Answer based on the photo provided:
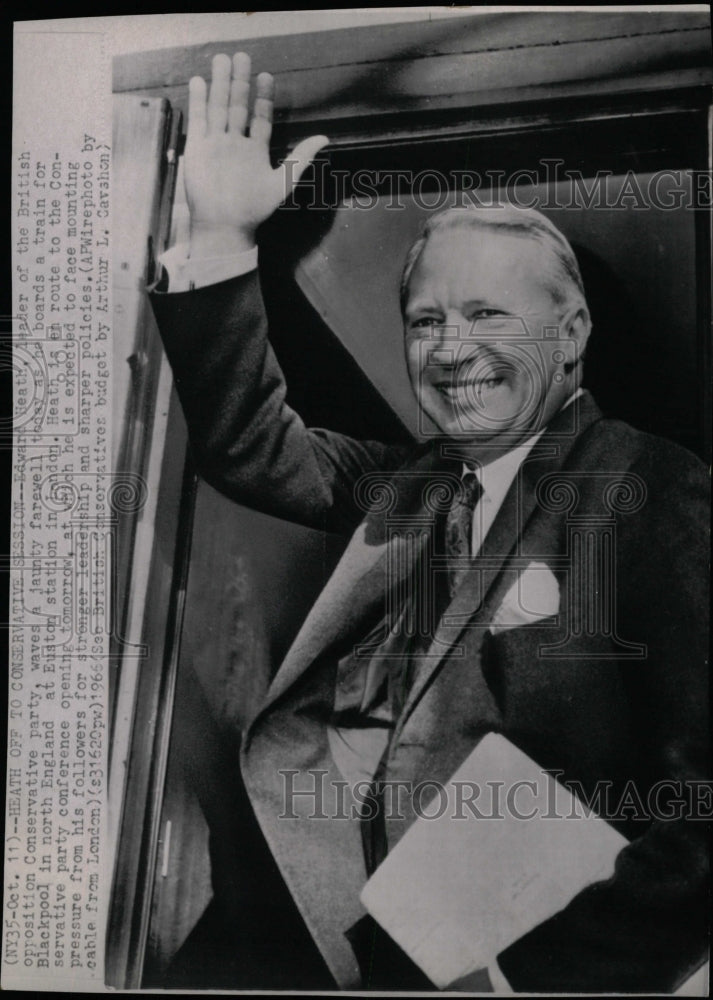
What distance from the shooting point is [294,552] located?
2.09 m

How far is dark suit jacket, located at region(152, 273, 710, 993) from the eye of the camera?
2.02 m

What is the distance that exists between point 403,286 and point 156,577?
863 mm

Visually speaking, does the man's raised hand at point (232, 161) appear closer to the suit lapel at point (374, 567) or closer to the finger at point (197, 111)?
the finger at point (197, 111)

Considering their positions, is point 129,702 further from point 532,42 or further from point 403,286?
point 532,42

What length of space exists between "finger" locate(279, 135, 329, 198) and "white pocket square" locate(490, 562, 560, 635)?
1023mm

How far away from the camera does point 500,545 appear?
2045 millimetres

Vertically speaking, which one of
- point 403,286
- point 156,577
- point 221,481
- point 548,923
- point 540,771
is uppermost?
point 403,286

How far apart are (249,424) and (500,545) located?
2.03ft

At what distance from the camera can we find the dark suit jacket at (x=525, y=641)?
6.61 ft

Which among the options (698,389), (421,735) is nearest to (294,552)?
(421,735)

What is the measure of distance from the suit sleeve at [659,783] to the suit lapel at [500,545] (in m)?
0.18

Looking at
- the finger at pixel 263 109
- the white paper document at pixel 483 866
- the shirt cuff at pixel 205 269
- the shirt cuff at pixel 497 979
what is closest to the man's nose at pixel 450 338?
the shirt cuff at pixel 205 269

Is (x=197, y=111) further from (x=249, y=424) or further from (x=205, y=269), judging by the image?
(x=249, y=424)

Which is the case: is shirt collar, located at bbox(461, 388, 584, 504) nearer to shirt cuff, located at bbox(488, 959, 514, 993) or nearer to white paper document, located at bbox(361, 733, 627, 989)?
white paper document, located at bbox(361, 733, 627, 989)
